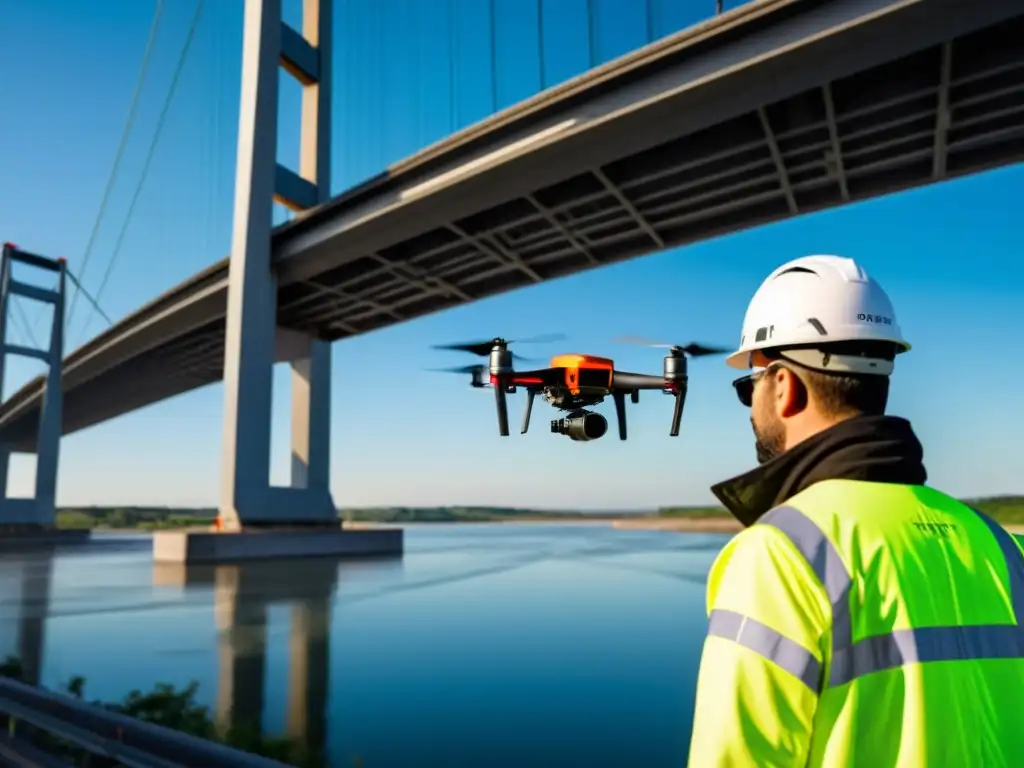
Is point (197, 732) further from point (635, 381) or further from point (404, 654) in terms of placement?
point (404, 654)

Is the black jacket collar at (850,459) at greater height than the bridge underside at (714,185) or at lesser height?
lesser

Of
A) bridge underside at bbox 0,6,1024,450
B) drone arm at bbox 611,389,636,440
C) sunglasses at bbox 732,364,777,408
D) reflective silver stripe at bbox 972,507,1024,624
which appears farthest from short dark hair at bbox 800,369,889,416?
bridge underside at bbox 0,6,1024,450

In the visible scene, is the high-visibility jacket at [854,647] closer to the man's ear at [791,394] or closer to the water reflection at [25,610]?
the man's ear at [791,394]

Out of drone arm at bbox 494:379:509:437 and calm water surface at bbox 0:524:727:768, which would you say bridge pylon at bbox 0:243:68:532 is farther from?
drone arm at bbox 494:379:509:437

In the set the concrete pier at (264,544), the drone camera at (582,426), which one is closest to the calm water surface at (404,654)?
the concrete pier at (264,544)

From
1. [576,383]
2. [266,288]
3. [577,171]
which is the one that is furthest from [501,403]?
[266,288]

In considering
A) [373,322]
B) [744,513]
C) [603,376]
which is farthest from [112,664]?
[373,322]
